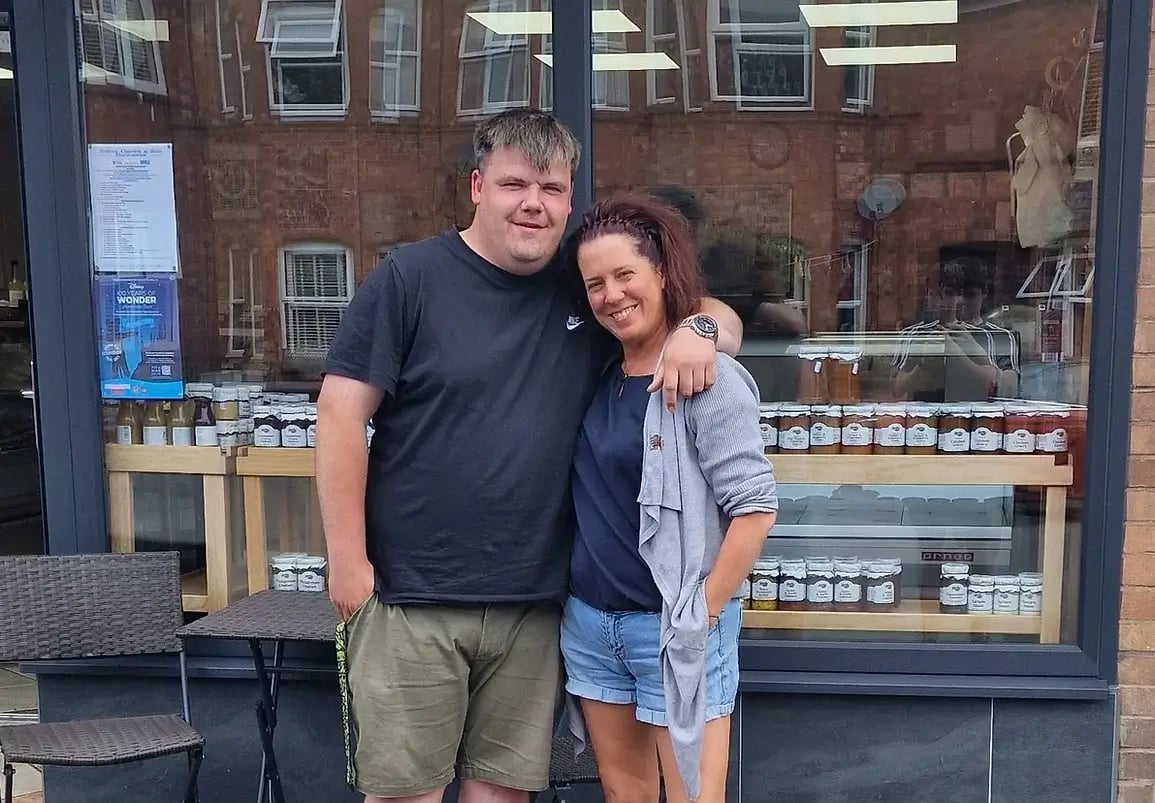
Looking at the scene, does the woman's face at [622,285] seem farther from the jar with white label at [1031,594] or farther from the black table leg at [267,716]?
the jar with white label at [1031,594]

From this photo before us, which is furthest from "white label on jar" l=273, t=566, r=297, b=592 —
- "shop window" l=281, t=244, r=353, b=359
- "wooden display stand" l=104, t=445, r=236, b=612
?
"shop window" l=281, t=244, r=353, b=359

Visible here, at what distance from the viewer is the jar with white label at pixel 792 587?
3.09 m

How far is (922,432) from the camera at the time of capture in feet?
10.5

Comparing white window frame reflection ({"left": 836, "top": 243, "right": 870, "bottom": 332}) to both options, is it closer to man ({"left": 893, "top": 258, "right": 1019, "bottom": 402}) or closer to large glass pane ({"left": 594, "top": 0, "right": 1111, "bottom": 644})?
large glass pane ({"left": 594, "top": 0, "right": 1111, "bottom": 644})

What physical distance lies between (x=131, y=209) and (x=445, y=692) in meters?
2.05

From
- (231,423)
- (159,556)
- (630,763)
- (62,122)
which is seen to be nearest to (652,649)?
(630,763)

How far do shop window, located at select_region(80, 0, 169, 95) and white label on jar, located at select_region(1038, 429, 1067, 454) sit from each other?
3.12 meters

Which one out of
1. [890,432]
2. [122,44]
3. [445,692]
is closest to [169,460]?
[122,44]

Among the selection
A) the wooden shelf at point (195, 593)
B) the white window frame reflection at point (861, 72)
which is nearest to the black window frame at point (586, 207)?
the wooden shelf at point (195, 593)

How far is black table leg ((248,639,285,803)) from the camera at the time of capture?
2.53m

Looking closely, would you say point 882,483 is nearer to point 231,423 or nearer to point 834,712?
point 834,712

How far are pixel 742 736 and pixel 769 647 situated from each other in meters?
0.26

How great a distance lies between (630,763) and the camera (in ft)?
6.47

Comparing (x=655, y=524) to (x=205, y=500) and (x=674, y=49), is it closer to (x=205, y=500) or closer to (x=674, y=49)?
(x=205, y=500)
